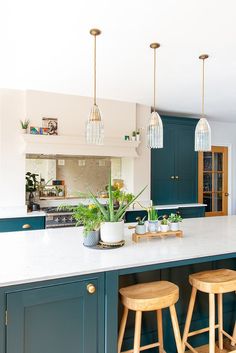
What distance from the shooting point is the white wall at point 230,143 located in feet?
18.5

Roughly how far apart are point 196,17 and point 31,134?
2.44 metres

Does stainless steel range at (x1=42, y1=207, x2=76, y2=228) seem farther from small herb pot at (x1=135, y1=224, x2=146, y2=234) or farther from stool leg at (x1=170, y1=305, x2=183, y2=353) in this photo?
stool leg at (x1=170, y1=305, x2=183, y2=353)

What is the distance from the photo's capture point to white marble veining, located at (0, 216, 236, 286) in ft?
4.65

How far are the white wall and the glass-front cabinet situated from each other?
0.10 m

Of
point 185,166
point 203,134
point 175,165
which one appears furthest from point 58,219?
point 185,166

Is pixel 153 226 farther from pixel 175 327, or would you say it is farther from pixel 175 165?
pixel 175 165

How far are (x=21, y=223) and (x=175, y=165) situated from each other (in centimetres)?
273

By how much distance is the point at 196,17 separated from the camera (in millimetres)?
1907

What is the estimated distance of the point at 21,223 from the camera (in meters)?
3.27

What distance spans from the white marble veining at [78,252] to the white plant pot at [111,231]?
0.08m

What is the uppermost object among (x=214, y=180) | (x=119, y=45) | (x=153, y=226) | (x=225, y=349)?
(x=119, y=45)

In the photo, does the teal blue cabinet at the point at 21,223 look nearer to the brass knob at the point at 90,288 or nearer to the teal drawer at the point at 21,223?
the teal drawer at the point at 21,223

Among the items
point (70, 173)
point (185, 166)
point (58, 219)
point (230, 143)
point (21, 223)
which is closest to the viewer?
point (21, 223)

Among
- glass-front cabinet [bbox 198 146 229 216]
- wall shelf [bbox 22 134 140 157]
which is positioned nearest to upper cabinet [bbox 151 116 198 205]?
glass-front cabinet [bbox 198 146 229 216]
